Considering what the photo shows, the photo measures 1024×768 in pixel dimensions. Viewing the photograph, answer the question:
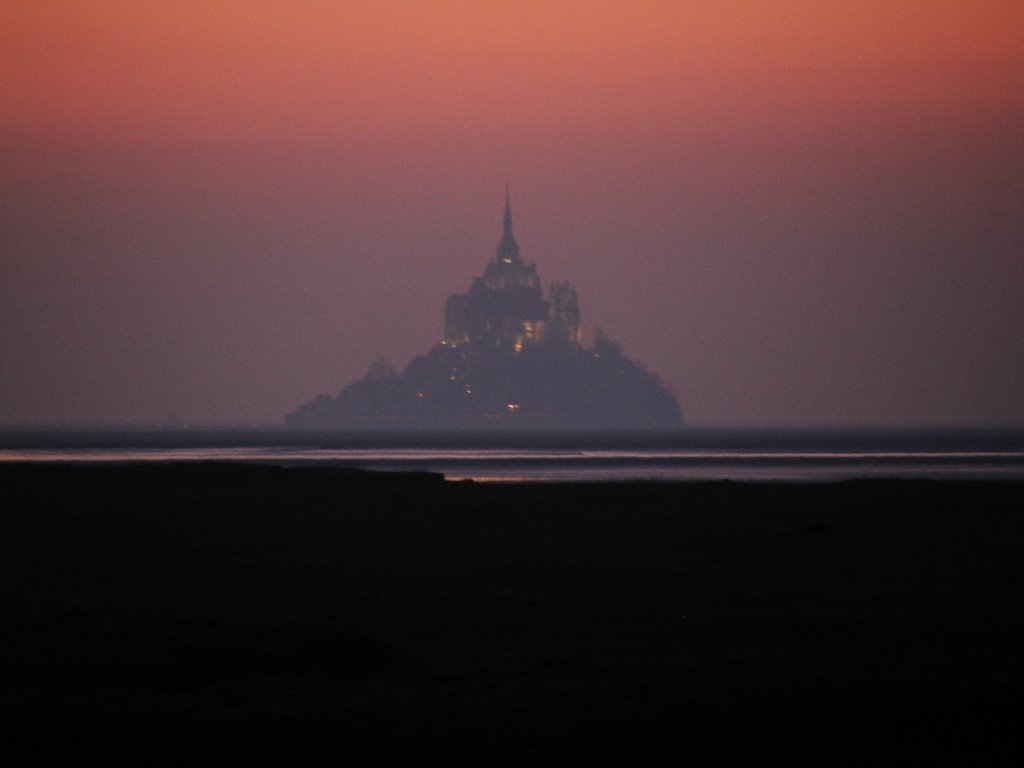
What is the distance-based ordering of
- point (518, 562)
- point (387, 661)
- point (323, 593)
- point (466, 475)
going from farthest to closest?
point (466, 475) < point (518, 562) < point (323, 593) < point (387, 661)

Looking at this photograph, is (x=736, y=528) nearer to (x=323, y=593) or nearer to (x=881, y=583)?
(x=881, y=583)

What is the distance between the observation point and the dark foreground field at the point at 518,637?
37.3 feet

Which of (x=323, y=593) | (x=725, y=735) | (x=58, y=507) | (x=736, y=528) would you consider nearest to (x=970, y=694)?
(x=725, y=735)

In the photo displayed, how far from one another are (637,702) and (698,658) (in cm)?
243

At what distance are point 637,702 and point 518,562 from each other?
11.6m

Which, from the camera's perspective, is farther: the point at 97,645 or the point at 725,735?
the point at 97,645

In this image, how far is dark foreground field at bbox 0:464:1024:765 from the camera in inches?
448

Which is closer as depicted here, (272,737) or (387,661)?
(272,737)

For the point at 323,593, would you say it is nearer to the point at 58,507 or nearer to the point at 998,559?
the point at 998,559

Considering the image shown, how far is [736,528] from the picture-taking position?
30.5 m

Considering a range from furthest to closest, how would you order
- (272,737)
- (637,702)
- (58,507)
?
(58,507) → (637,702) → (272,737)

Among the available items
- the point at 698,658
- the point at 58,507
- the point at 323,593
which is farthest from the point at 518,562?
the point at 58,507

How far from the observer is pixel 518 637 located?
52.9 feet

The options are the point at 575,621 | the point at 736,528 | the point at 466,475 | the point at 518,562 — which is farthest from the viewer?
the point at 466,475
